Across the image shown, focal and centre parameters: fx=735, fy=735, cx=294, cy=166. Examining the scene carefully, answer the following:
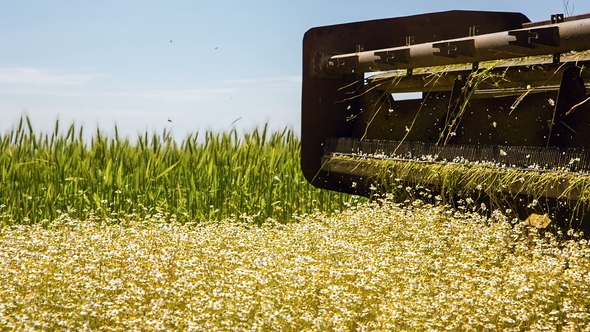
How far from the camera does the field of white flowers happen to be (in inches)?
159

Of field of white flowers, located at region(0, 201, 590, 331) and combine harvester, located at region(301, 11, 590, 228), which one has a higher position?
combine harvester, located at region(301, 11, 590, 228)

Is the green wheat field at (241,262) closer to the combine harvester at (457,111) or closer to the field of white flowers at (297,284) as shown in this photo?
the field of white flowers at (297,284)

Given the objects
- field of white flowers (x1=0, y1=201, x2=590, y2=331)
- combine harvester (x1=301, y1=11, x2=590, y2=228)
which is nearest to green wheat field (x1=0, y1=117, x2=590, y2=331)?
field of white flowers (x1=0, y1=201, x2=590, y2=331)

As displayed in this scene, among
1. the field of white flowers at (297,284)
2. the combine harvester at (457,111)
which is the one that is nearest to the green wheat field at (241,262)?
the field of white flowers at (297,284)

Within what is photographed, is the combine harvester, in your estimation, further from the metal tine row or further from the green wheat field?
the green wheat field

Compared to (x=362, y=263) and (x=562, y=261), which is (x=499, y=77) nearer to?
(x=562, y=261)

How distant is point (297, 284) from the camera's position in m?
4.42

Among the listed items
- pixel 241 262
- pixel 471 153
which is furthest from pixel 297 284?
pixel 471 153

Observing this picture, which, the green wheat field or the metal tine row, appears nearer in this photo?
the green wheat field

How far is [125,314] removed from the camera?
13.8ft

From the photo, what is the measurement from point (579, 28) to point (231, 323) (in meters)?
3.49

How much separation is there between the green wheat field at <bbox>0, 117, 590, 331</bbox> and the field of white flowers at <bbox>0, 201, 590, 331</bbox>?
0.06ft

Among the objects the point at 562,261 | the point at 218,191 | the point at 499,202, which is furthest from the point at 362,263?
the point at 218,191

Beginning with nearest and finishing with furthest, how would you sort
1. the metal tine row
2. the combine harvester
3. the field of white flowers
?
the field of white flowers < the metal tine row < the combine harvester
